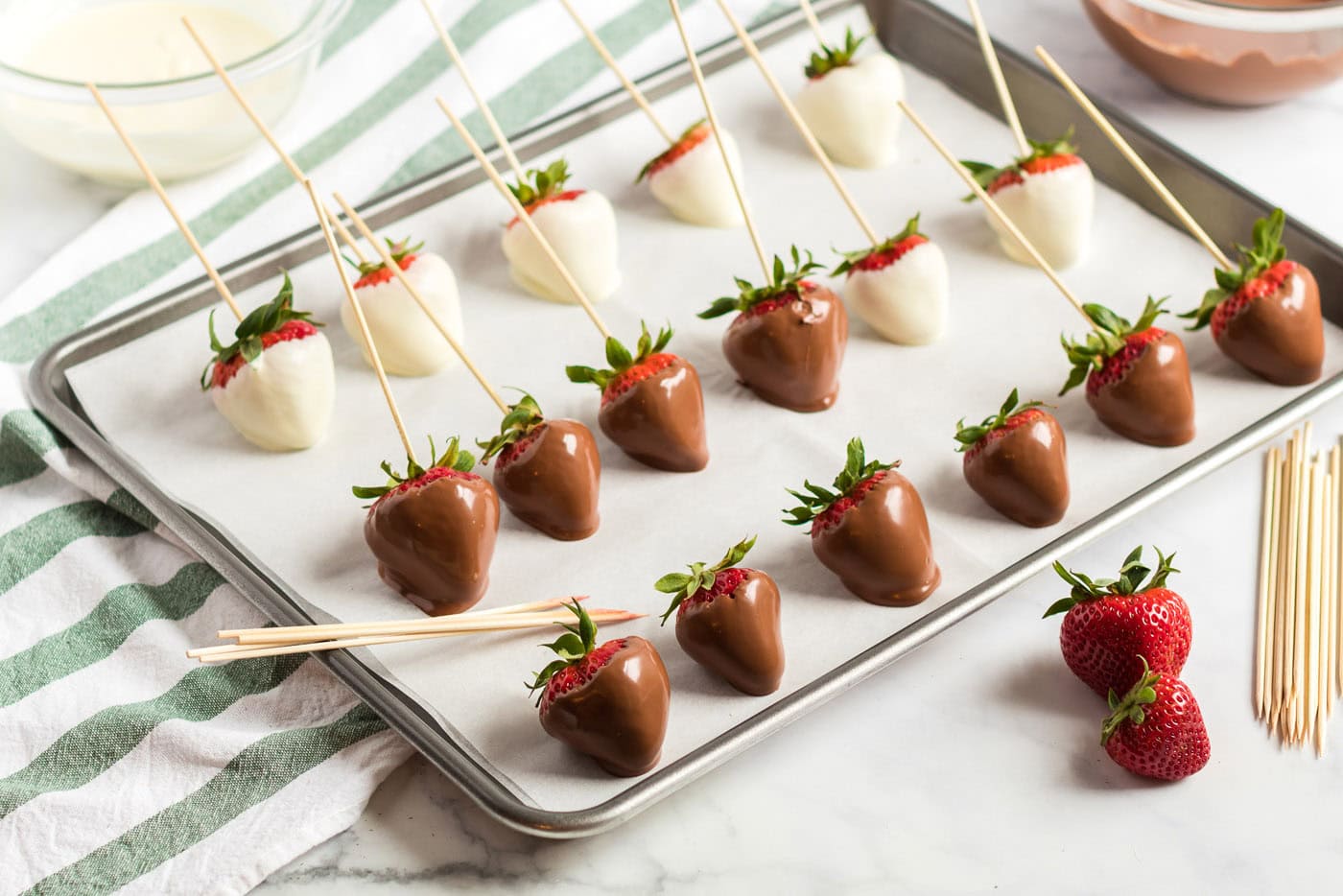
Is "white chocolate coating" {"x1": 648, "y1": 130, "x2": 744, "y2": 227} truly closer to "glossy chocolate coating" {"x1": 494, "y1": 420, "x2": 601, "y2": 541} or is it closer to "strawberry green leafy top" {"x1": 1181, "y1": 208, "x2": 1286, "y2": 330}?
"glossy chocolate coating" {"x1": 494, "y1": 420, "x2": 601, "y2": 541}

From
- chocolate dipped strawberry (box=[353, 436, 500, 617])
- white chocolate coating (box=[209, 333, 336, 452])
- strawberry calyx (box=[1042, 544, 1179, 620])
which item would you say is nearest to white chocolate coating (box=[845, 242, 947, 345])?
strawberry calyx (box=[1042, 544, 1179, 620])

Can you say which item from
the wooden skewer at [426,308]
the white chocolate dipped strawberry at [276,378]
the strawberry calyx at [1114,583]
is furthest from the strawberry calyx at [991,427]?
the white chocolate dipped strawberry at [276,378]

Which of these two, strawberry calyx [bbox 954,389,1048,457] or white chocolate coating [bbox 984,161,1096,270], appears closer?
strawberry calyx [bbox 954,389,1048,457]

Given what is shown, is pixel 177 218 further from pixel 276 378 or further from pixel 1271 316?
pixel 1271 316

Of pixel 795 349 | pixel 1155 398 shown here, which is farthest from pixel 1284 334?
pixel 795 349

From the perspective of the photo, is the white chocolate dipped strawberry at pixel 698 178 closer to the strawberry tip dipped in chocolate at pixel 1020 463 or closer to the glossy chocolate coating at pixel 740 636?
the strawberry tip dipped in chocolate at pixel 1020 463

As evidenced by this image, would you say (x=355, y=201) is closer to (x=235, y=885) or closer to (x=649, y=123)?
(x=649, y=123)

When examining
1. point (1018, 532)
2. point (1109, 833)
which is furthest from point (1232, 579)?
point (1109, 833)
